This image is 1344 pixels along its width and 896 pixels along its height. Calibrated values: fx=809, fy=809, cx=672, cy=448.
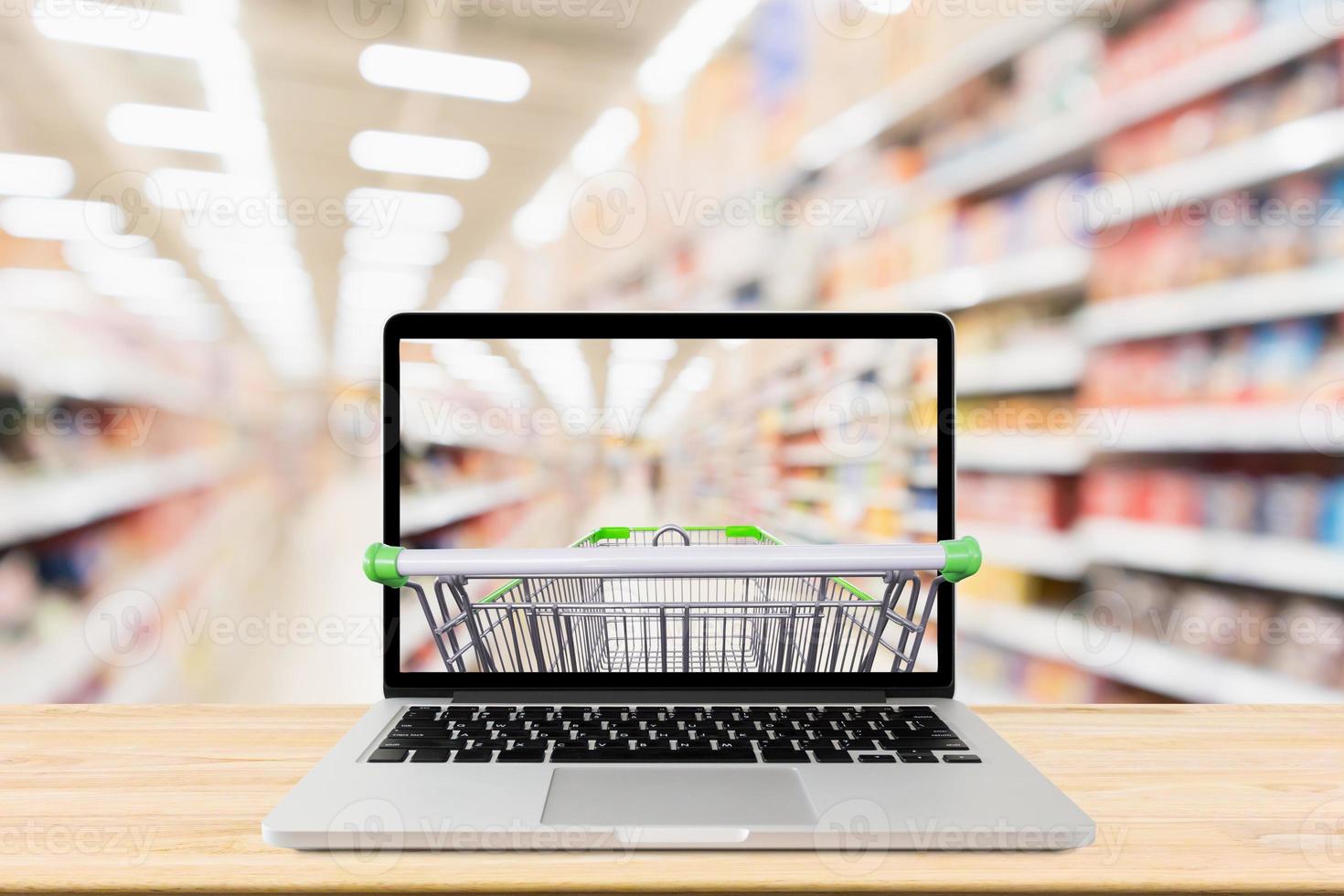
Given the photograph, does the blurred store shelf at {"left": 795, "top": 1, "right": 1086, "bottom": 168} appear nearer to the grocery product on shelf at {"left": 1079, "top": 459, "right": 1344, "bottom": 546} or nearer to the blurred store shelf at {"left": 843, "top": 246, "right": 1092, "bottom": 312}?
the blurred store shelf at {"left": 843, "top": 246, "right": 1092, "bottom": 312}

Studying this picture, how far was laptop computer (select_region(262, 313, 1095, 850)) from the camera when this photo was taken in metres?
0.76

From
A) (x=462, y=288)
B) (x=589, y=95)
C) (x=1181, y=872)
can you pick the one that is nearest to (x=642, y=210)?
(x=589, y=95)

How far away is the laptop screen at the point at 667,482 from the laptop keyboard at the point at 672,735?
3.3 inches

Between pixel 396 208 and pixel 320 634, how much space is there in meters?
0.80

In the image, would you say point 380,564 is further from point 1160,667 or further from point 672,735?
point 1160,667

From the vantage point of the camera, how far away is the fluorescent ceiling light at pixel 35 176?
147 cm

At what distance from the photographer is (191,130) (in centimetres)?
152

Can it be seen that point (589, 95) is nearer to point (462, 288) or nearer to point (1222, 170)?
point (462, 288)

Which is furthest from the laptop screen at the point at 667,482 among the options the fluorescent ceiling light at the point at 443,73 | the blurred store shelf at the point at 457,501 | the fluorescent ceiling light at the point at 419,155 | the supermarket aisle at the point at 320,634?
the fluorescent ceiling light at the point at 443,73

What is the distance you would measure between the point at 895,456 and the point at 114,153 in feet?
4.90

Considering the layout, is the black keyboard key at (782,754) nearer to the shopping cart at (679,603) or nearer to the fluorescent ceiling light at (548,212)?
the shopping cart at (679,603)

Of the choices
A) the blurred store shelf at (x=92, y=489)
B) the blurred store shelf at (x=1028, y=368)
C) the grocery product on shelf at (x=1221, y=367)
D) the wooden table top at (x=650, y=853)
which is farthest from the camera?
the blurred store shelf at (x=1028, y=368)

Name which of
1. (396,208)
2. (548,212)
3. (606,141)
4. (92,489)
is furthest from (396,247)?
(92,489)

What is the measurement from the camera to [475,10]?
157cm
